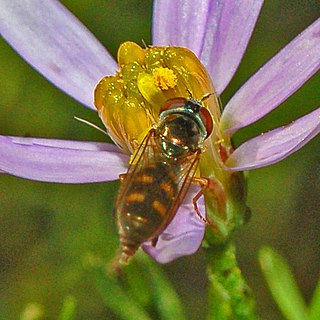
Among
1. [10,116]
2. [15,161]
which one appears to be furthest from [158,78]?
[10,116]

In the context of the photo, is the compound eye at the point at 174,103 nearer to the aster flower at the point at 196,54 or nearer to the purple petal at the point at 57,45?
the aster flower at the point at 196,54

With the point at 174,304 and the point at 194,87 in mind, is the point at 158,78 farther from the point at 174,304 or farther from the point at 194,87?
the point at 174,304

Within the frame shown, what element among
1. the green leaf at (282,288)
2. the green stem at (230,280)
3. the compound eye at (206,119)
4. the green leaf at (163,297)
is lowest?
the green leaf at (282,288)

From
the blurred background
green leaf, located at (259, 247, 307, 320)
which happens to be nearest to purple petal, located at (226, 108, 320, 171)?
green leaf, located at (259, 247, 307, 320)

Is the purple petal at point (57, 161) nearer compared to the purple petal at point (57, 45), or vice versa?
the purple petal at point (57, 161)

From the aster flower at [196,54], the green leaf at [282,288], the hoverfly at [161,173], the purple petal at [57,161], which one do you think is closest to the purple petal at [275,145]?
the aster flower at [196,54]

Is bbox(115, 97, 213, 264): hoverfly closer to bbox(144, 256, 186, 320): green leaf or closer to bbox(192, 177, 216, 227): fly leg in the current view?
bbox(192, 177, 216, 227): fly leg

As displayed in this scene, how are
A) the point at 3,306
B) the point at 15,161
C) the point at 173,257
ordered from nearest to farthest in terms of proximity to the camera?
1. the point at 173,257
2. the point at 15,161
3. the point at 3,306
